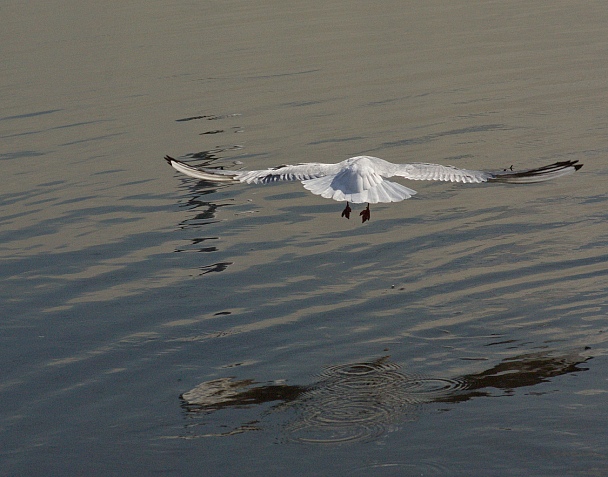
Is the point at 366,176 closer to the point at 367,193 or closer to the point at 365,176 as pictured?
the point at 365,176

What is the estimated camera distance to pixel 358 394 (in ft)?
30.7

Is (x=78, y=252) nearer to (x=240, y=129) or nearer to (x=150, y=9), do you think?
(x=240, y=129)

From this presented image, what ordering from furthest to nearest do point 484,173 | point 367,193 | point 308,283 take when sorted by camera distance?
1. point 308,283
2. point 484,173
3. point 367,193

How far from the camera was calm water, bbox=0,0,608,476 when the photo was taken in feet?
28.7

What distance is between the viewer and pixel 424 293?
1170cm

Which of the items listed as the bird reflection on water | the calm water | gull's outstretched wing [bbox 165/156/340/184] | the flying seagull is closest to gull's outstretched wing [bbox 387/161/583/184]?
the flying seagull

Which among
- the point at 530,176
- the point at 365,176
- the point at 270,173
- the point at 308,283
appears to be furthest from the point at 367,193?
the point at 530,176

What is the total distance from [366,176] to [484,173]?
59.4 inches

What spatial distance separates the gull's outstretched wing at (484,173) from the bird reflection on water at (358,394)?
265 cm

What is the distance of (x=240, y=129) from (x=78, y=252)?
7.52 meters

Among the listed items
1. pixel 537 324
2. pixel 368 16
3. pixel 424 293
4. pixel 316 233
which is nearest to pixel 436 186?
pixel 316 233

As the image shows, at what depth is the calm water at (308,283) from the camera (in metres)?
8.75

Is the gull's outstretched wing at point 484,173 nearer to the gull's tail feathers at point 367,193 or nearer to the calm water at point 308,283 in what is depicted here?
the gull's tail feathers at point 367,193

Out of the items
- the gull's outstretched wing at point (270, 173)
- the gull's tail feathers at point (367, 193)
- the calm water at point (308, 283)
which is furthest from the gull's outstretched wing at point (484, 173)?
the calm water at point (308, 283)
